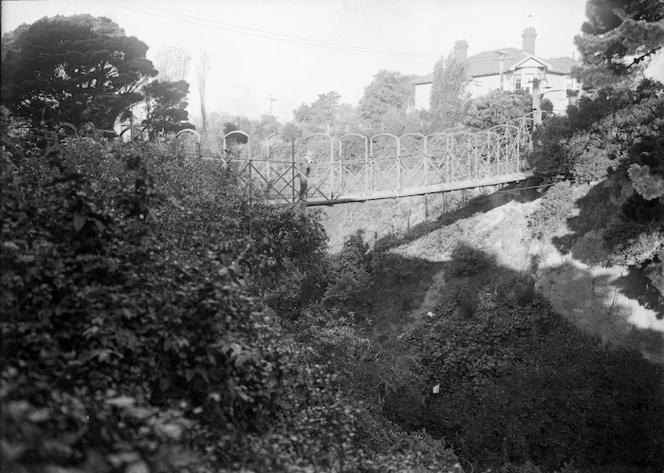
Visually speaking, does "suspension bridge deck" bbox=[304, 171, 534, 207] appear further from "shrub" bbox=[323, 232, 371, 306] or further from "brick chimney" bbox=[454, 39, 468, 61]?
"brick chimney" bbox=[454, 39, 468, 61]

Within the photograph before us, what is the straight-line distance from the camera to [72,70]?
1398 centimetres

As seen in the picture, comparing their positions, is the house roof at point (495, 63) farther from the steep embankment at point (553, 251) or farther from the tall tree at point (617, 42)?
the tall tree at point (617, 42)

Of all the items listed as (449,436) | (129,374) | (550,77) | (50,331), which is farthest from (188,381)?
(550,77)

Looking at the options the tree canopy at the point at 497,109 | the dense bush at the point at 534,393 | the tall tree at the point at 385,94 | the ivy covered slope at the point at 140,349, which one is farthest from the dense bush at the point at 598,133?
the tall tree at the point at 385,94

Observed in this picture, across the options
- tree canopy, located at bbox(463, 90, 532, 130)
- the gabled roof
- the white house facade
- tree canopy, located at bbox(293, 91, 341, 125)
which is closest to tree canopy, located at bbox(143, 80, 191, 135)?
tree canopy, located at bbox(463, 90, 532, 130)

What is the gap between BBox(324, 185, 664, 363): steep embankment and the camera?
1220 centimetres

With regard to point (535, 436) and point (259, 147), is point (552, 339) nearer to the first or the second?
point (535, 436)

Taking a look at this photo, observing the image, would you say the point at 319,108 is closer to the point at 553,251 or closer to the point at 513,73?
the point at 513,73

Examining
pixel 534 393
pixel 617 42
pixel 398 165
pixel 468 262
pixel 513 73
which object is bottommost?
pixel 534 393

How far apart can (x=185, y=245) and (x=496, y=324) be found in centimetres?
849

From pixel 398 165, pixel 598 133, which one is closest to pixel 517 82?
pixel 598 133

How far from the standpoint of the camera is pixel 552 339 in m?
12.7

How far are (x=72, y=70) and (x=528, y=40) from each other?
71.5 feet

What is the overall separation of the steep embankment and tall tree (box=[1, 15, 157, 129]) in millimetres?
8497
